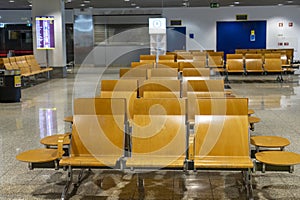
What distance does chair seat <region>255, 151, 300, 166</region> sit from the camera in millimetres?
3625

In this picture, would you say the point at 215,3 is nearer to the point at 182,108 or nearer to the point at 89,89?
the point at 89,89

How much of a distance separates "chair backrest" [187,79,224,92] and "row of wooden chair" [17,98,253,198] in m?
1.57

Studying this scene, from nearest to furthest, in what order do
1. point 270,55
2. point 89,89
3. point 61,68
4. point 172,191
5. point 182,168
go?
1. point 182,168
2. point 172,191
3. point 89,89
4. point 270,55
5. point 61,68

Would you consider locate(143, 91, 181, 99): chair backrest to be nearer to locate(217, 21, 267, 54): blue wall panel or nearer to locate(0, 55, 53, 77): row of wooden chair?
locate(0, 55, 53, 77): row of wooden chair

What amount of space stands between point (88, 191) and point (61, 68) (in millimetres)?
13278

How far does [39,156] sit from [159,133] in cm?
109

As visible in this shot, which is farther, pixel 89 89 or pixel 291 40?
pixel 291 40

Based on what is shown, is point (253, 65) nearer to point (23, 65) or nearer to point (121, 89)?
point (23, 65)

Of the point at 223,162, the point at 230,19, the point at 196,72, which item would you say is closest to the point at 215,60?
the point at 196,72

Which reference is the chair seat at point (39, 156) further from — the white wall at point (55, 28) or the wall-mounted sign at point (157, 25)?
the wall-mounted sign at point (157, 25)

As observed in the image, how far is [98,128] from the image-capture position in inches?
161

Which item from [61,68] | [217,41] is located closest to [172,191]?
[61,68]

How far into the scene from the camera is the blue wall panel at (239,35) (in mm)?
23375

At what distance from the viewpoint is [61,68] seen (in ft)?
55.4
